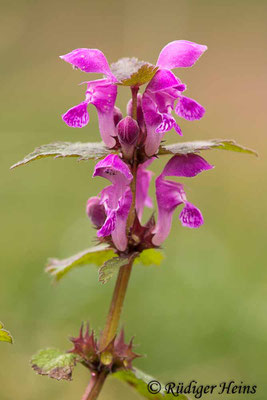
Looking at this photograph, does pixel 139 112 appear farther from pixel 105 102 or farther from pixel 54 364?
pixel 54 364

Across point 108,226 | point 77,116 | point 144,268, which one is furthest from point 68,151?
point 144,268

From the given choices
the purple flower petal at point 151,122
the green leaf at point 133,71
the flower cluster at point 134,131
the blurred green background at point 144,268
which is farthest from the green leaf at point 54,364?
the blurred green background at point 144,268

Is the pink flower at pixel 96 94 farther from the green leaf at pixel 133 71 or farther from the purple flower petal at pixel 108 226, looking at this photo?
the purple flower petal at pixel 108 226

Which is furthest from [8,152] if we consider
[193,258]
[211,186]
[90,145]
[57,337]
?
[90,145]

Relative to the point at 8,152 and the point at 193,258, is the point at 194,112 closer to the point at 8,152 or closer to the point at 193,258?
the point at 193,258

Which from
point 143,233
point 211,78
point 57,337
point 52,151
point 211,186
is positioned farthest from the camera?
point 211,78

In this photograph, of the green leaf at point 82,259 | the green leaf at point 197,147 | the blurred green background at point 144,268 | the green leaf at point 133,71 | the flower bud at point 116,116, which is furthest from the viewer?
the blurred green background at point 144,268

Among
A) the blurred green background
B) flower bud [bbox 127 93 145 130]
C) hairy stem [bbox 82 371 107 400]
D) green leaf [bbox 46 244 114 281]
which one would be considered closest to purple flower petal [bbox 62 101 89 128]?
flower bud [bbox 127 93 145 130]
